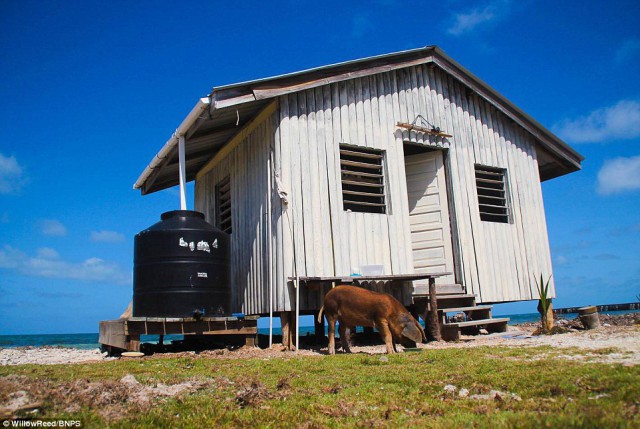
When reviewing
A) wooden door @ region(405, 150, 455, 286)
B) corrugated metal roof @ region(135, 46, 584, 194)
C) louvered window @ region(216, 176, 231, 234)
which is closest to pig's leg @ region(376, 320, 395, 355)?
wooden door @ region(405, 150, 455, 286)

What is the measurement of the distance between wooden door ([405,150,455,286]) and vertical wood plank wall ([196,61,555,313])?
0.27m

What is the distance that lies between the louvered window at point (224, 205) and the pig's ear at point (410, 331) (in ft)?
21.0

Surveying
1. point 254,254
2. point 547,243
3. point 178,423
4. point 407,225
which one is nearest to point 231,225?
point 254,254

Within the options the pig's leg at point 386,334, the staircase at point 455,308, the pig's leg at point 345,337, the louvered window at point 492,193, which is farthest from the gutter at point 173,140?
the louvered window at point 492,193

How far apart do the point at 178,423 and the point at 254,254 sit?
7.50 metres

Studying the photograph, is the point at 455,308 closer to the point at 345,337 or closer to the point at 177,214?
the point at 345,337

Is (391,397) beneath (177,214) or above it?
beneath

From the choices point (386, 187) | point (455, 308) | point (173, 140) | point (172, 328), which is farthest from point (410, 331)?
point (173, 140)

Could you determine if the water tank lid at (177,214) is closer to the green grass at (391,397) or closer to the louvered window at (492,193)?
the green grass at (391,397)

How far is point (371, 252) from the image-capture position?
10.3 metres

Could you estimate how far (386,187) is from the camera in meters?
10.9

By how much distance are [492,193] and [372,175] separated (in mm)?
4013

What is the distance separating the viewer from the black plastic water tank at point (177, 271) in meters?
8.93

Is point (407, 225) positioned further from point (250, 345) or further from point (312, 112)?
point (250, 345)
